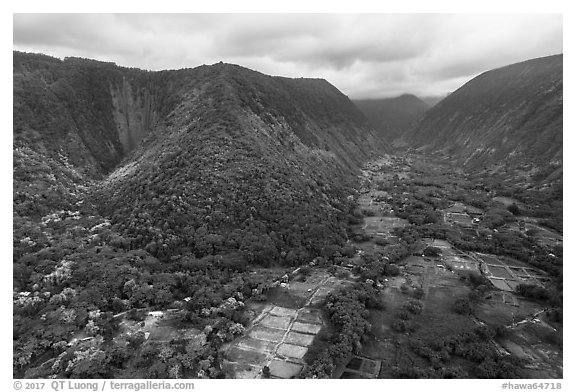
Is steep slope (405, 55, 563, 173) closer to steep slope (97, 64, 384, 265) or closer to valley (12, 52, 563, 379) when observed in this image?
valley (12, 52, 563, 379)

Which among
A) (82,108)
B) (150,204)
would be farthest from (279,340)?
(82,108)

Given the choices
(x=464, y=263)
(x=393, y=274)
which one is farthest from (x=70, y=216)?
(x=464, y=263)

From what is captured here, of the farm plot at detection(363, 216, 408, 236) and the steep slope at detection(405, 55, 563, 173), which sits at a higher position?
the steep slope at detection(405, 55, 563, 173)

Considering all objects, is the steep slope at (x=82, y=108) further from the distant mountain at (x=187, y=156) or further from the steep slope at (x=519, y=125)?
the steep slope at (x=519, y=125)

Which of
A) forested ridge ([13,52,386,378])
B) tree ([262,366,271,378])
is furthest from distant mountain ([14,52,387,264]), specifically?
tree ([262,366,271,378])

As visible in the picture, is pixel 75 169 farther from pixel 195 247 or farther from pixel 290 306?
pixel 290 306

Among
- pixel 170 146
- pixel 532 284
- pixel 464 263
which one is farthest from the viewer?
pixel 170 146

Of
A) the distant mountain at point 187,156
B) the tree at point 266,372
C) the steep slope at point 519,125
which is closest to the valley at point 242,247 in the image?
the tree at point 266,372

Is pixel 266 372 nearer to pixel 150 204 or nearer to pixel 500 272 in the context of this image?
pixel 150 204
